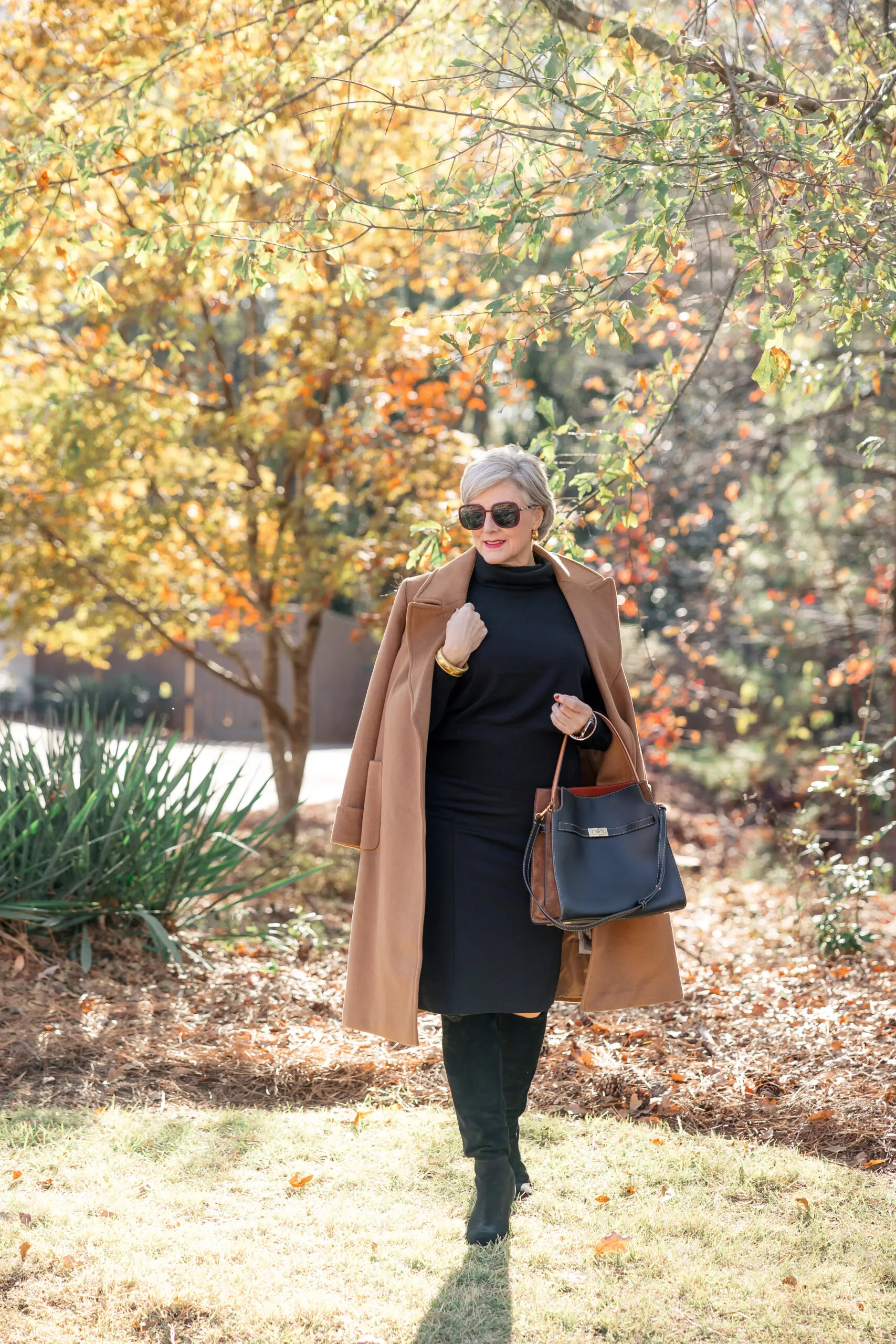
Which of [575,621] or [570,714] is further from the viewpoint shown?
[575,621]

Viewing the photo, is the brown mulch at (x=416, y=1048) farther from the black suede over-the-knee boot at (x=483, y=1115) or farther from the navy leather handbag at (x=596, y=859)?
the navy leather handbag at (x=596, y=859)

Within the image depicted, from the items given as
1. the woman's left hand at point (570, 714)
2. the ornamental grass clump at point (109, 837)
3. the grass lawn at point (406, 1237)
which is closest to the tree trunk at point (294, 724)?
the ornamental grass clump at point (109, 837)

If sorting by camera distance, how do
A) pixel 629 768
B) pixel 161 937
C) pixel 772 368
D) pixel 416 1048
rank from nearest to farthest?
pixel 629 768 → pixel 772 368 → pixel 416 1048 → pixel 161 937

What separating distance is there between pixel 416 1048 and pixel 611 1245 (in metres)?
1.82

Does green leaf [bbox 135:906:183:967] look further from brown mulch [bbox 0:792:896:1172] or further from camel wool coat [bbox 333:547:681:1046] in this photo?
camel wool coat [bbox 333:547:681:1046]

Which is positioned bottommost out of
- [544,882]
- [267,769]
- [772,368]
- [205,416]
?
[544,882]

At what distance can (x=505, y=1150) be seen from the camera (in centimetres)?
309

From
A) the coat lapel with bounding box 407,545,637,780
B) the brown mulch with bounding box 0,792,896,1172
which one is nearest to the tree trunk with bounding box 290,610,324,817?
the brown mulch with bounding box 0,792,896,1172

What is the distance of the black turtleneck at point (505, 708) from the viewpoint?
3135 mm

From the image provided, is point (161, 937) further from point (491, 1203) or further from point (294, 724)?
point (294, 724)

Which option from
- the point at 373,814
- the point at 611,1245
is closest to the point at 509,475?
the point at 373,814

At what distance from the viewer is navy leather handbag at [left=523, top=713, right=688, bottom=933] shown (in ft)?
9.75

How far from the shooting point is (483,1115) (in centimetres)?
306

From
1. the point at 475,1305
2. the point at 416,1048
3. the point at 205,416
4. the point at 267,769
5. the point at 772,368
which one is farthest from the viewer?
the point at 267,769
